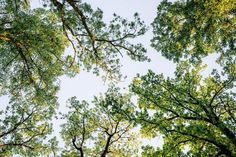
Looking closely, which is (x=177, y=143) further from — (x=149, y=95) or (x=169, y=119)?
(x=149, y=95)

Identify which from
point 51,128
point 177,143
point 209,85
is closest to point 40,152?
point 51,128

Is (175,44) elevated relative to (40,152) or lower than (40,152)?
elevated

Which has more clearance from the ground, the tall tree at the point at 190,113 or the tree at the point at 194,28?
the tree at the point at 194,28

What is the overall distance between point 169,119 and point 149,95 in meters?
1.98

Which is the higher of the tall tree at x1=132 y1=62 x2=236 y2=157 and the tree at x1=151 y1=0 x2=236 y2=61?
the tree at x1=151 y1=0 x2=236 y2=61

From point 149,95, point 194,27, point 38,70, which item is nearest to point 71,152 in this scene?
point 38,70

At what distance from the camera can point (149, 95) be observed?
18359 millimetres

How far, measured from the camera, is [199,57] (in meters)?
19.5

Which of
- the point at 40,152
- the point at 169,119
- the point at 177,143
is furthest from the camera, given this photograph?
the point at 40,152

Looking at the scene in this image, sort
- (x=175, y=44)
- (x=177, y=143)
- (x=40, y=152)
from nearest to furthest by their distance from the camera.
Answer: (x=177, y=143) → (x=175, y=44) → (x=40, y=152)

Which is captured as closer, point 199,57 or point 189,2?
point 189,2

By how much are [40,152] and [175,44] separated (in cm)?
1329

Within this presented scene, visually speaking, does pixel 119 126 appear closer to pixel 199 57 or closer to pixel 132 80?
pixel 132 80

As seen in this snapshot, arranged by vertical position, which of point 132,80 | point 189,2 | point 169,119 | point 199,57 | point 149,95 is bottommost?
point 169,119
